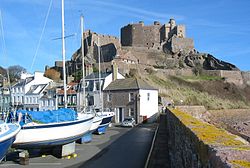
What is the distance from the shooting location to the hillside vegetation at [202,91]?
203 feet

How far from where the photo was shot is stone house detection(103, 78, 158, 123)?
39125mm

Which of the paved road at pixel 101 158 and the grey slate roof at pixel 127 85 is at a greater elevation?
the grey slate roof at pixel 127 85

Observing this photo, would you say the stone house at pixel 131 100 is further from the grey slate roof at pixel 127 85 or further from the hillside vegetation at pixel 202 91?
the hillside vegetation at pixel 202 91

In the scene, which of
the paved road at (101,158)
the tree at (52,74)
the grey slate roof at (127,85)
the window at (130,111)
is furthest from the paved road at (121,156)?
the tree at (52,74)

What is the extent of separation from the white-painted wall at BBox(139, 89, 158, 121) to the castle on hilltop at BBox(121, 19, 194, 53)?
48849 millimetres

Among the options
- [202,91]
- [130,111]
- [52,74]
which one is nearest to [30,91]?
[52,74]

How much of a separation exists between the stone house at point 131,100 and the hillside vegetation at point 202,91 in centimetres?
1666

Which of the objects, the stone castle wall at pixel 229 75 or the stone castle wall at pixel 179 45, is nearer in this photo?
the stone castle wall at pixel 229 75

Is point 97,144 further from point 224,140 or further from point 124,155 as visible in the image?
point 224,140

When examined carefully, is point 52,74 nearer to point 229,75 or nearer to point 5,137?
point 229,75

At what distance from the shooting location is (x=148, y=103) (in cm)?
4059

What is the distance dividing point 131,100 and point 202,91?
123ft

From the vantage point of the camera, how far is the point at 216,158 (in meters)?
3.01

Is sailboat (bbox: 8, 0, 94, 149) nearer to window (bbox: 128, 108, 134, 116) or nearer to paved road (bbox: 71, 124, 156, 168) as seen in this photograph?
paved road (bbox: 71, 124, 156, 168)
